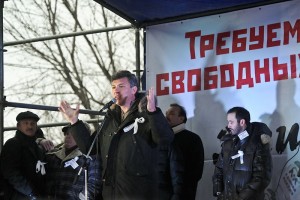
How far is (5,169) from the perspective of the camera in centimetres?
784

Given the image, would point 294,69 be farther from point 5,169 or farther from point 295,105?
point 5,169

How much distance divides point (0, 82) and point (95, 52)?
14.5 meters

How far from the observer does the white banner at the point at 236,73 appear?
743 cm

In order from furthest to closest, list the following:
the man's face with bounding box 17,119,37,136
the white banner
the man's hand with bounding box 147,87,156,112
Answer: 1. the man's face with bounding box 17,119,37,136
2. the white banner
3. the man's hand with bounding box 147,87,156,112

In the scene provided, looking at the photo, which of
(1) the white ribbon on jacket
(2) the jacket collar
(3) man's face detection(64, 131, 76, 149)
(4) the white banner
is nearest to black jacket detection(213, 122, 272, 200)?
(4) the white banner

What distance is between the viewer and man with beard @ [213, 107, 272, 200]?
6898mm

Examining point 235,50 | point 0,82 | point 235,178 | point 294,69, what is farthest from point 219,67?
point 0,82

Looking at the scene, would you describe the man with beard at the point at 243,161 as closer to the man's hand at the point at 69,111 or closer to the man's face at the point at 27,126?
the man's hand at the point at 69,111

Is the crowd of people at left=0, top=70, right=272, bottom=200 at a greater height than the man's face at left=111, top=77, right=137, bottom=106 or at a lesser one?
lesser

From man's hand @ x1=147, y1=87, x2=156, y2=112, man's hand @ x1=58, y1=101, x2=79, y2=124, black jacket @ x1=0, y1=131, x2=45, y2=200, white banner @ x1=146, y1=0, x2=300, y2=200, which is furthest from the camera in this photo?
black jacket @ x1=0, y1=131, x2=45, y2=200

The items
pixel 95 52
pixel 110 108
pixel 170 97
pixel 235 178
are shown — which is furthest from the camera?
pixel 95 52

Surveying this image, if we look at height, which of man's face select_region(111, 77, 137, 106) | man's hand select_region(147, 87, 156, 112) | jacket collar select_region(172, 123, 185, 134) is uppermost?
man's face select_region(111, 77, 137, 106)

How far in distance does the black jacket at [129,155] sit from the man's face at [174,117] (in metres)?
1.14

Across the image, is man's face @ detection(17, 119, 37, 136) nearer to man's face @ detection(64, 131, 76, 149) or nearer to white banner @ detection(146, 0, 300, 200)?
man's face @ detection(64, 131, 76, 149)
